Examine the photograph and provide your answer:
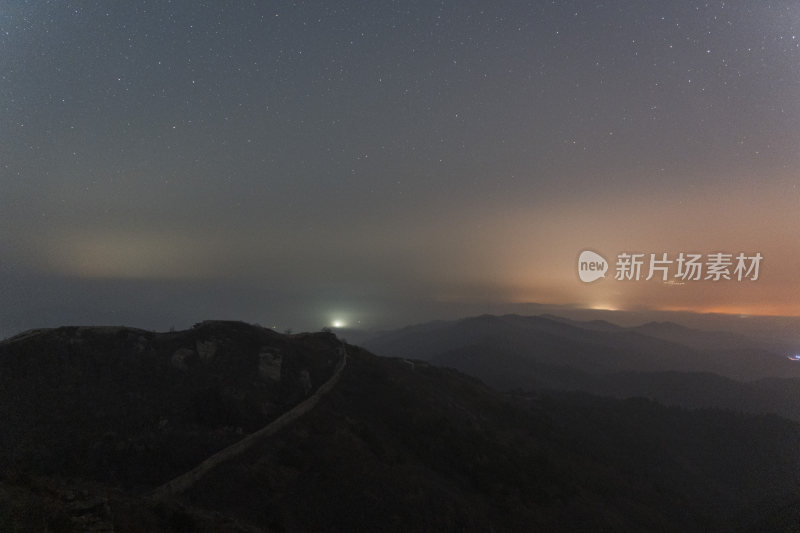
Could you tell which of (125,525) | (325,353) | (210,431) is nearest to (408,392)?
(325,353)

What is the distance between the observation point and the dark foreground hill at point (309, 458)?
979 inches

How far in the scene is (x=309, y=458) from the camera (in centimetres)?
3412

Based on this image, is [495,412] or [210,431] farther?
[495,412]

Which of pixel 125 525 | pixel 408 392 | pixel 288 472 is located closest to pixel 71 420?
pixel 288 472

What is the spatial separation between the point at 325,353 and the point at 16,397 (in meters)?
35.5

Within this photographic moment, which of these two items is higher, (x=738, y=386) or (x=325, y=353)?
(x=325, y=353)

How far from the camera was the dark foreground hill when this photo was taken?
81.6ft

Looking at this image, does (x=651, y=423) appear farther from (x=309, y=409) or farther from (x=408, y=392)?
(x=309, y=409)

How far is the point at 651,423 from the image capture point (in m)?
107

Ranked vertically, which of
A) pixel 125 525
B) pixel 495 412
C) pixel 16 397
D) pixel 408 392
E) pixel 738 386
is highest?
pixel 125 525

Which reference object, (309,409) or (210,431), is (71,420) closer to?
(210,431)

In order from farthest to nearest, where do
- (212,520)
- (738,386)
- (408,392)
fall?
(738,386)
(408,392)
(212,520)

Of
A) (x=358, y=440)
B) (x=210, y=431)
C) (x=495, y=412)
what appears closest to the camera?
(x=210, y=431)

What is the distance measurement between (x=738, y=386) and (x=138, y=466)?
24658 cm
